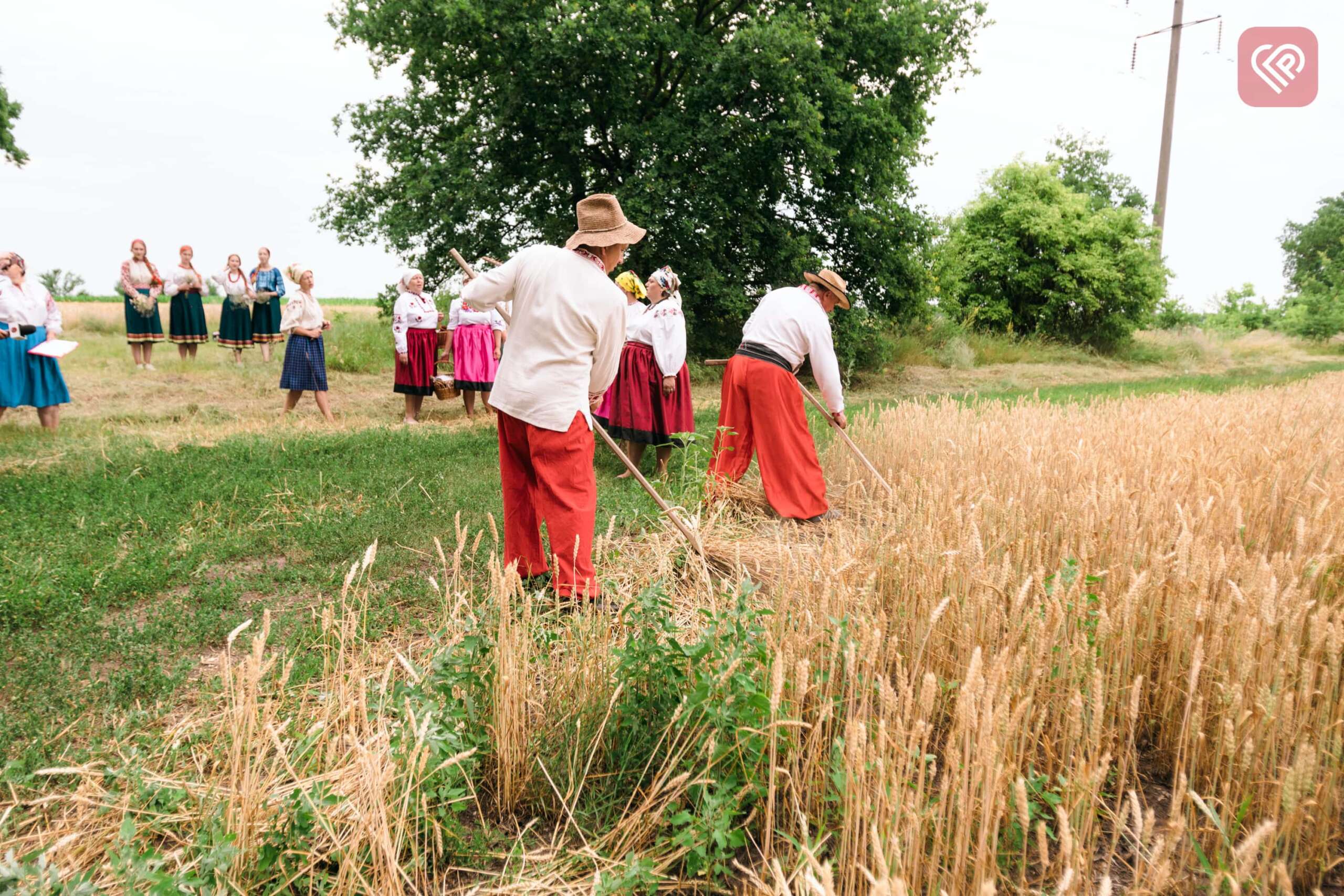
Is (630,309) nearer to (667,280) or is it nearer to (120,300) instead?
(667,280)

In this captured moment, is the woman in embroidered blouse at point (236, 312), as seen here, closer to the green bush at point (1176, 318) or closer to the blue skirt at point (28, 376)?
the blue skirt at point (28, 376)

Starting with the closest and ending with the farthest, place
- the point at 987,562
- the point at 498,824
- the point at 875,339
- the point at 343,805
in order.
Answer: the point at 343,805
the point at 498,824
the point at 987,562
the point at 875,339

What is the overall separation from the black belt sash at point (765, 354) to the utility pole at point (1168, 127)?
70.2 ft

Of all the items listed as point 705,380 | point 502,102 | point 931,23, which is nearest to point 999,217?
point 931,23

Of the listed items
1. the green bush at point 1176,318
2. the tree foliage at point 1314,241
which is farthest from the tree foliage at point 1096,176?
the tree foliage at point 1314,241

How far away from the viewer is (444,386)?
9.77 metres

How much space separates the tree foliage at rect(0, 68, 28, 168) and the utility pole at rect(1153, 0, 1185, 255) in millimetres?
26802

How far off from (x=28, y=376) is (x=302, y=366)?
2560 mm

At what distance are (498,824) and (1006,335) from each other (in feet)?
73.5

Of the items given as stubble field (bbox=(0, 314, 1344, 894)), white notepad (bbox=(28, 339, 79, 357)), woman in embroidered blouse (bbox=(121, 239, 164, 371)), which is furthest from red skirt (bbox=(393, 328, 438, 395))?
stubble field (bbox=(0, 314, 1344, 894))

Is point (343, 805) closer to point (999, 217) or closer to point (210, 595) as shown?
point (210, 595)

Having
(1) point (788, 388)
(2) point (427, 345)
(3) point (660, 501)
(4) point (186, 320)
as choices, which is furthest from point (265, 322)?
(3) point (660, 501)

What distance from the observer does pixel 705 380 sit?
16.2m

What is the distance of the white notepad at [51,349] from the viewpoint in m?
8.48
